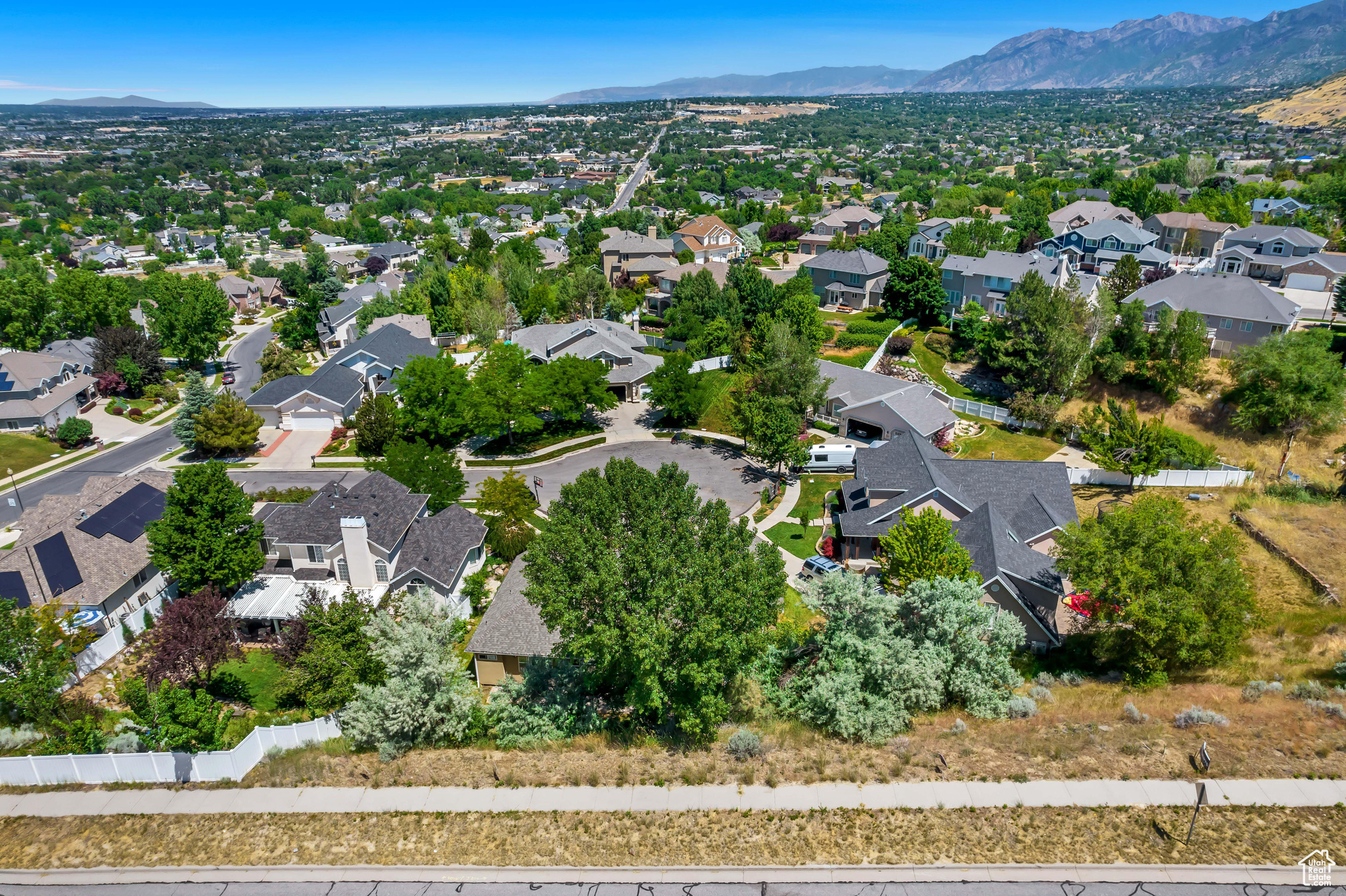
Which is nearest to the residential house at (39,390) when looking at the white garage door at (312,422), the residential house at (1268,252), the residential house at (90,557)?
the white garage door at (312,422)

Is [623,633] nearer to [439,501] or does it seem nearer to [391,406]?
[439,501]

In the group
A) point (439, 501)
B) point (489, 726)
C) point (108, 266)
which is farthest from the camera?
point (108, 266)

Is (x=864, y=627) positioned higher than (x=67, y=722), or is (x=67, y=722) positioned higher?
(x=864, y=627)

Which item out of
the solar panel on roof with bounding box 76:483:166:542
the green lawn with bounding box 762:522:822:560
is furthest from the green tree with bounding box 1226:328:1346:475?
the solar panel on roof with bounding box 76:483:166:542

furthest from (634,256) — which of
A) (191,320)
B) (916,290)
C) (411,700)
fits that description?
(411,700)

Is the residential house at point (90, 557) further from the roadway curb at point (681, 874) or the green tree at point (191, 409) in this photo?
the roadway curb at point (681, 874)

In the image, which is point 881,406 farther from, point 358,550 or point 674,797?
point 674,797

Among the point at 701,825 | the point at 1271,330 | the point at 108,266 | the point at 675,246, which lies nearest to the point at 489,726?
the point at 701,825
